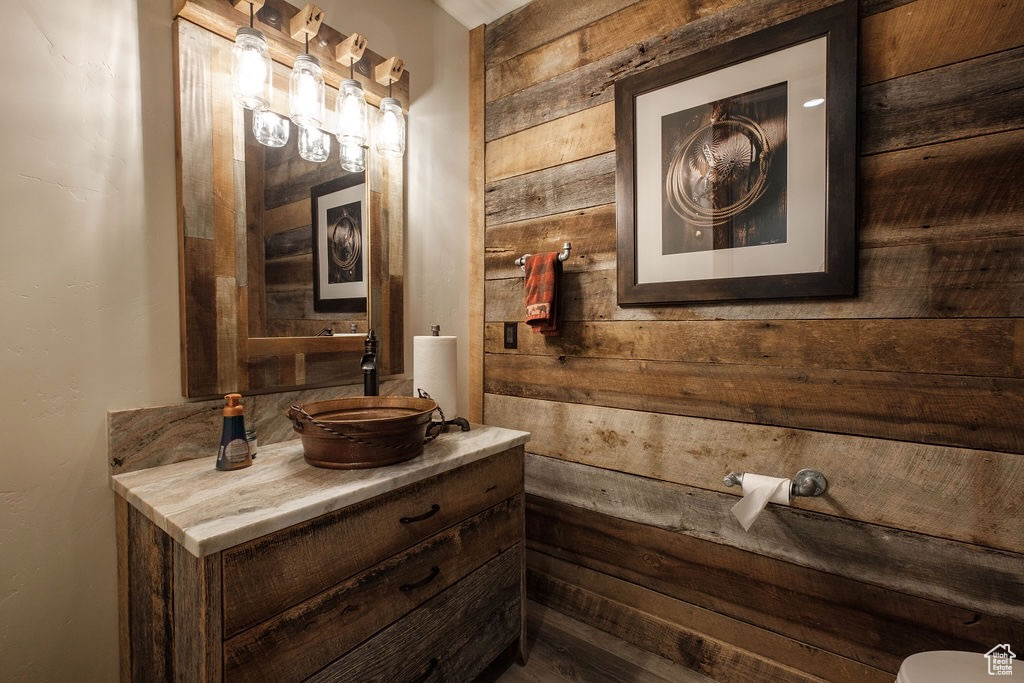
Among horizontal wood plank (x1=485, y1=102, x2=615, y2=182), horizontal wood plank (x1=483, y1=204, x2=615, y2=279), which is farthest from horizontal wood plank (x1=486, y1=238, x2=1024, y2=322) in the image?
horizontal wood plank (x1=485, y1=102, x2=615, y2=182)

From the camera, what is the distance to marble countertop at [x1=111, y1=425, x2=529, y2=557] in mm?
788

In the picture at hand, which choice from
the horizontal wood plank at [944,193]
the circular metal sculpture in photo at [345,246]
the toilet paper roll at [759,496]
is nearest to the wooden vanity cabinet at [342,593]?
the toilet paper roll at [759,496]

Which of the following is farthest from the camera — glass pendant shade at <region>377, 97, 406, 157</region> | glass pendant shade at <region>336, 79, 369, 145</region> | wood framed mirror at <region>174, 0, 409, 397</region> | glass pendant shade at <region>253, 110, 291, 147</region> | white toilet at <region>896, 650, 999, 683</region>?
glass pendant shade at <region>377, 97, 406, 157</region>

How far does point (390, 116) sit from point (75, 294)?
1014 millimetres

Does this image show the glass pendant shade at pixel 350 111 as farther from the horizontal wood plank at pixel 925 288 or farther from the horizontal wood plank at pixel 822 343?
the horizontal wood plank at pixel 925 288

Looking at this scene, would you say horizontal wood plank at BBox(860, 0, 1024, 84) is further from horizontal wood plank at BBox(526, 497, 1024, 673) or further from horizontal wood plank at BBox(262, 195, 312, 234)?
horizontal wood plank at BBox(262, 195, 312, 234)

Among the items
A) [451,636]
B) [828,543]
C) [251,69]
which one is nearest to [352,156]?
[251,69]

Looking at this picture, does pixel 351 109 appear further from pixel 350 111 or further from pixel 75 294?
pixel 75 294

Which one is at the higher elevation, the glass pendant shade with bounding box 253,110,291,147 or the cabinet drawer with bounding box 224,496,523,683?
the glass pendant shade with bounding box 253,110,291,147

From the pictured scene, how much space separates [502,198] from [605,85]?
0.58 metres

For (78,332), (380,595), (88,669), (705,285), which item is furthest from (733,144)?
(88,669)

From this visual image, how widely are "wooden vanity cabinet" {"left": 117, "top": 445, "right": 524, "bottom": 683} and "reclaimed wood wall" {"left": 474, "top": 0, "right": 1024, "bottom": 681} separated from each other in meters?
0.49

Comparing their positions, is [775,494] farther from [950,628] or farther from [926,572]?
[950,628]

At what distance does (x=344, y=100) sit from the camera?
1413 millimetres
